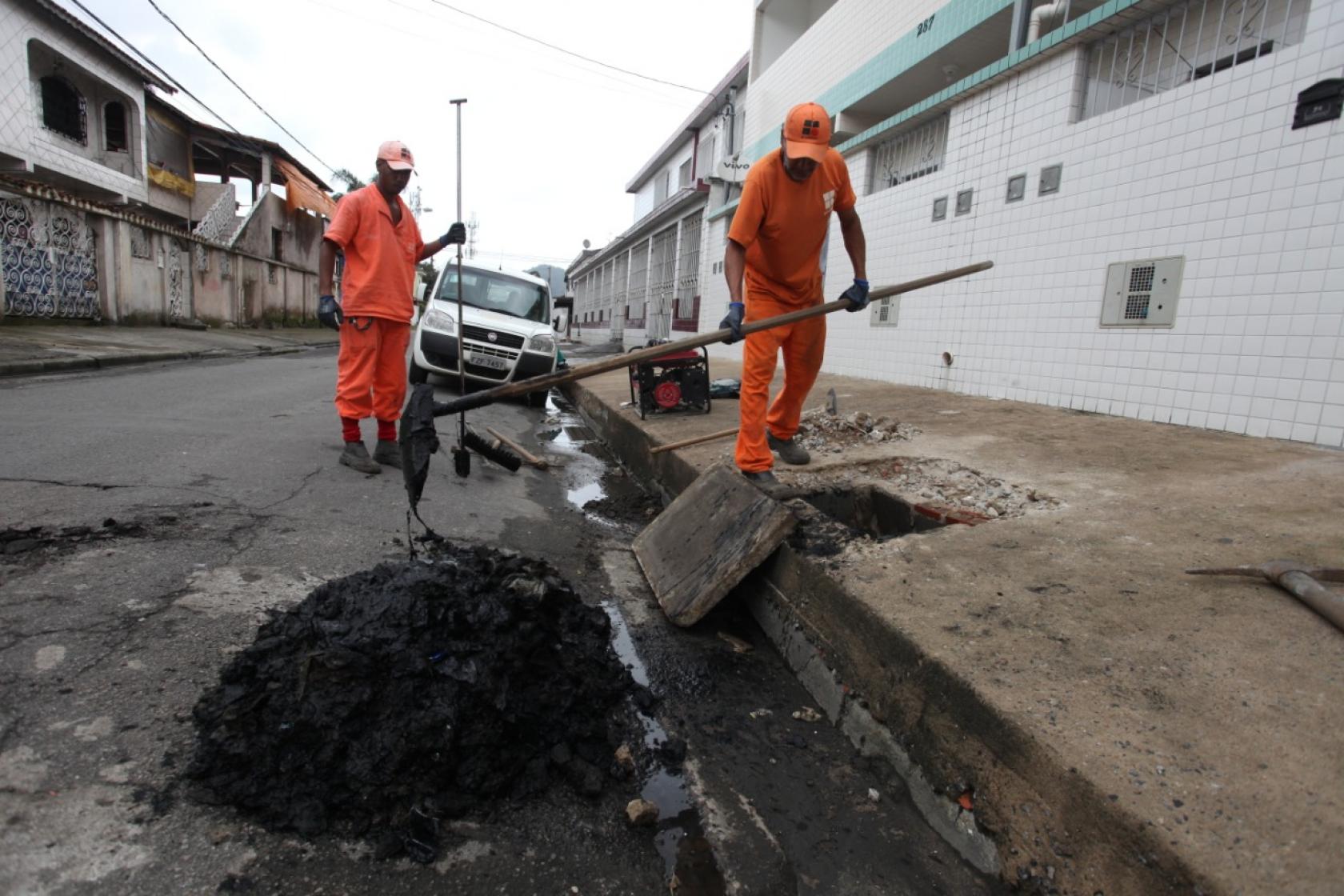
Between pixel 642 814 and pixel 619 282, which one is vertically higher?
pixel 619 282

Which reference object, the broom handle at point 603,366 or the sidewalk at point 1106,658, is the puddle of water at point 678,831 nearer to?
the sidewalk at point 1106,658

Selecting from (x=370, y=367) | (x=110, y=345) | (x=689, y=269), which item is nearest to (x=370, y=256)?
(x=370, y=367)

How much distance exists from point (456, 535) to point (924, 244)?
607 centimetres

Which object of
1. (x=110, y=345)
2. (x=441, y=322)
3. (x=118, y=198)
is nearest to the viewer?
(x=441, y=322)

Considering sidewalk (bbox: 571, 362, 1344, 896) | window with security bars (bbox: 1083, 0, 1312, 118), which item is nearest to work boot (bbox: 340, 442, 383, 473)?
sidewalk (bbox: 571, 362, 1344, 896)

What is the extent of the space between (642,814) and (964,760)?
720mm

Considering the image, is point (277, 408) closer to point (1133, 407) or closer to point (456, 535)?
point (456, 535)

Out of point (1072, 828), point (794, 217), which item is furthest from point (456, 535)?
point (1072, 828)

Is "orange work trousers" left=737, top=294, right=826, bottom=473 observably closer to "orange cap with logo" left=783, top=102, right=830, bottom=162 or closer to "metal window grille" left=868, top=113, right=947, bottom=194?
"orange cap with logo" left=783, top=102, right=830, bottom=162

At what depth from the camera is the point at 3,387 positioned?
5.66 meters

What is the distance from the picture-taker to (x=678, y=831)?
150cm

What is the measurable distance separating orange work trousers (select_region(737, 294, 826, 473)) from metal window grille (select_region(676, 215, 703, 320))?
11717mm

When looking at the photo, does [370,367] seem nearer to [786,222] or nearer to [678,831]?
[786,222]

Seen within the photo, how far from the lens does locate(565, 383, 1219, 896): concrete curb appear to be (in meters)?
1.17
